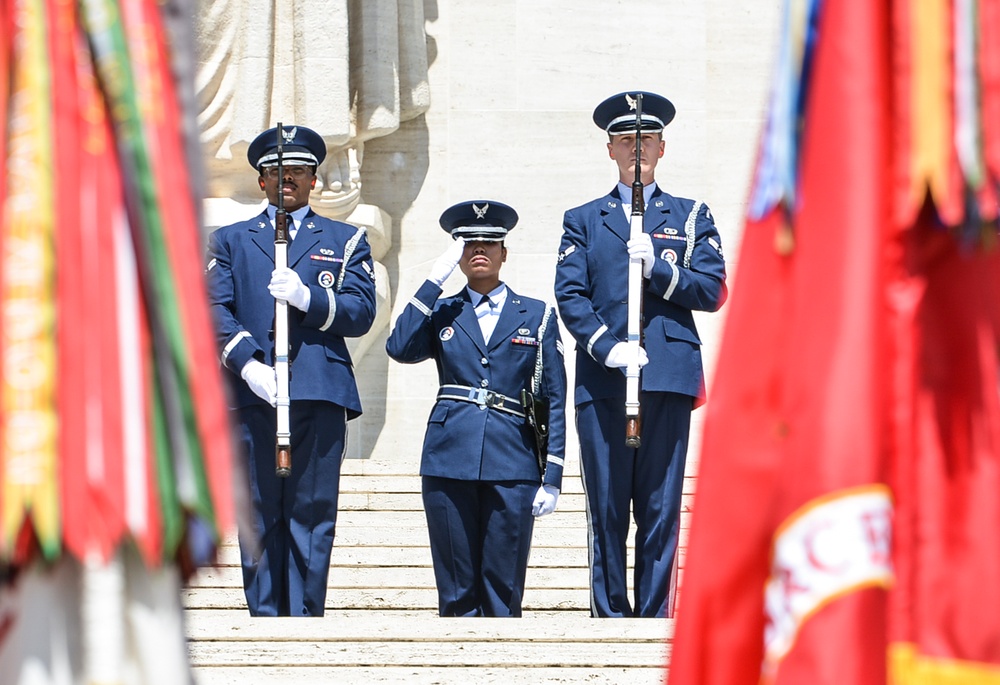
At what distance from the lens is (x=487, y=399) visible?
7395 millimetres

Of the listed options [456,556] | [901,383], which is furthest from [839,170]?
[456,556]

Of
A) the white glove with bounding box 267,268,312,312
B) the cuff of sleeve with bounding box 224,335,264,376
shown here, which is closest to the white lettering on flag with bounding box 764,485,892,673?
the white glove with bounding box 267,268,312,312

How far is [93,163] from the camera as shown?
248 cm

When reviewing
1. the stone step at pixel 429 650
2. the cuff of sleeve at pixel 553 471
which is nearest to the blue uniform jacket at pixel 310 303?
the cuff of sleeve at pixel 553 471

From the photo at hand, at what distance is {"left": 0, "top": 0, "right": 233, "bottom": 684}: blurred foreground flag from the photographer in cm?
238

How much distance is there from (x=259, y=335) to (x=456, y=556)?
46.0 inches

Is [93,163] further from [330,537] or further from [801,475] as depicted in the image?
[330,537]

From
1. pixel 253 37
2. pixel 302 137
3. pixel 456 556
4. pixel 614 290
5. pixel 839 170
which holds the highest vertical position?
pixel 253 37

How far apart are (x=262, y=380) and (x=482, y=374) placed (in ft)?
2.81

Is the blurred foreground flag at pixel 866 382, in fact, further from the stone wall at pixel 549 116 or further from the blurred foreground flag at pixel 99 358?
the stone wall at pixel 549 116

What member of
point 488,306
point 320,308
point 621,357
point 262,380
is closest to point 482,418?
point 488,306

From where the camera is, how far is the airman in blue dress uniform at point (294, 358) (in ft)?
22.7

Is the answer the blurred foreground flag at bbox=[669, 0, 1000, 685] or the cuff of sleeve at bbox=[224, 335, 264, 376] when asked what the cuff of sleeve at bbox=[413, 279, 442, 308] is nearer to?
the cuff of sleeve at bbox=[224, 335, 264, 376]

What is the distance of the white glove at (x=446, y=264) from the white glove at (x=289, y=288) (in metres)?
0.56
